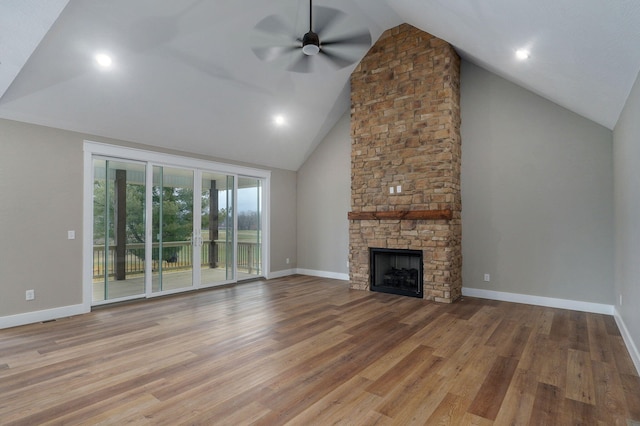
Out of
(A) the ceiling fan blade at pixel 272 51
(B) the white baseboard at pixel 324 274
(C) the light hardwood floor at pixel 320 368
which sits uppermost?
(A) the ceiling fan blade at pixel 272 51

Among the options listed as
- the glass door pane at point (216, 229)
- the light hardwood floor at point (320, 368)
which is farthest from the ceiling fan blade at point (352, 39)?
the glass door pane at point (216, 229)

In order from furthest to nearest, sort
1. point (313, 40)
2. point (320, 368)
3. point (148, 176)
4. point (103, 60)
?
point (148, 176)
point (103, 60)
point (313, 40)
point (320, 368)

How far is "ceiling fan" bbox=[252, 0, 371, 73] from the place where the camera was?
9.94 ft

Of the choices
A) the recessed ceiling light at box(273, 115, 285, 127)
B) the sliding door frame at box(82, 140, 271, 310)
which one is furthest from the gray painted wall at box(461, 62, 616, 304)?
the sliding door frame at box(82, 140, 271, 310)

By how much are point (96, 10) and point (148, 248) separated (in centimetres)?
343

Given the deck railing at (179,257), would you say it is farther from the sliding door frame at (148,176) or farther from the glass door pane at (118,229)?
the sliding door frame at (148,176)

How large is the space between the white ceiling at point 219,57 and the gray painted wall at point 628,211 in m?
0.30

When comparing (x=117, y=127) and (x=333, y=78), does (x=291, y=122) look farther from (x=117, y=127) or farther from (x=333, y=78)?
(x=117, y=127)

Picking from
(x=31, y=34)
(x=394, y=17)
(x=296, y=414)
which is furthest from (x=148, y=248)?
(x=394, y=17)

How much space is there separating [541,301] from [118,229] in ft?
21.7

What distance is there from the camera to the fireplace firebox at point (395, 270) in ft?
18.6

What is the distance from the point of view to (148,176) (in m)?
5.43

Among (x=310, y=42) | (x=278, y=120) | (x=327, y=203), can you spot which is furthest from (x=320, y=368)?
(x=327, y=203)

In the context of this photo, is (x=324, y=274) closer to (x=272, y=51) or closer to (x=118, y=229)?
(x=118, y=229)
